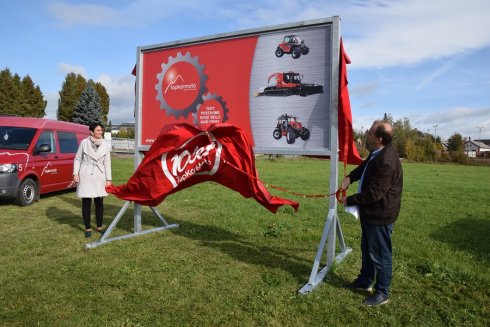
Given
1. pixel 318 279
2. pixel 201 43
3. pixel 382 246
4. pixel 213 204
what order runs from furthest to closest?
pixel 213 204
pixel 201 43
pixel 318 279
pixel 382 246

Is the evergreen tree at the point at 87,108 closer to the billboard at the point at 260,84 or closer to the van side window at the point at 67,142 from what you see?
the van side window at the point at 67,142

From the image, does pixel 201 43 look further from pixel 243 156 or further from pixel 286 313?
pixel 286 313

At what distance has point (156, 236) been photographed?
24.1 feet

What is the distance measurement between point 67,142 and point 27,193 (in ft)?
7.95

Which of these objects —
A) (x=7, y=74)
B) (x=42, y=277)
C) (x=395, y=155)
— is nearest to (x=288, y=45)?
(x=395, y=155)

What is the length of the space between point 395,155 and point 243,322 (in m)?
2.40

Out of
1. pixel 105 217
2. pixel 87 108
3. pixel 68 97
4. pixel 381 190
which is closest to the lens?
pixel 381 190

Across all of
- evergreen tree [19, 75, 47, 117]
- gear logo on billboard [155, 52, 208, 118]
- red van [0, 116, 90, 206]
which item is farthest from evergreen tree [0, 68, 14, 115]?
gear logo on billboard [155, 52, 208, 118]

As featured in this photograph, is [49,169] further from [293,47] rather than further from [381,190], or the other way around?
[381,190]

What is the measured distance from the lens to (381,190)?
14.1ft

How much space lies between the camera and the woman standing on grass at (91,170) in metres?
7.12

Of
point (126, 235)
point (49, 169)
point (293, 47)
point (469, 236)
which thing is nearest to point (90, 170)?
point (126, 235)

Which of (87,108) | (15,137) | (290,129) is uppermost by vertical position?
(87,108)

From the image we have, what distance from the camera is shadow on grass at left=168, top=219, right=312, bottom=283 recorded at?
5.69m
